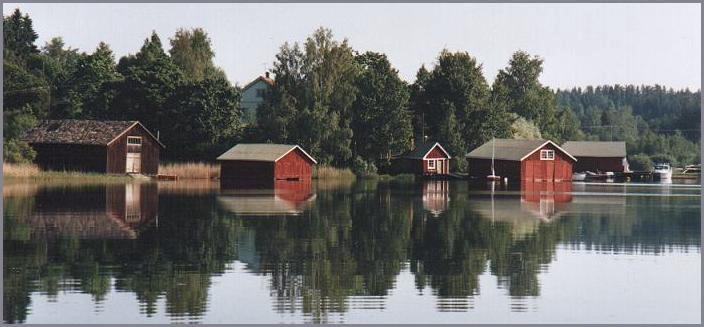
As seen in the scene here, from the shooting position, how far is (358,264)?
86.4 feet

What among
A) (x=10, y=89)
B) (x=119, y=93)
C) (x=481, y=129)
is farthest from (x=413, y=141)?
(x=10, y=89)

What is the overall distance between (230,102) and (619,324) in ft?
228

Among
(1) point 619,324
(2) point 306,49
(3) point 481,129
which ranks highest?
(2) point 306,49

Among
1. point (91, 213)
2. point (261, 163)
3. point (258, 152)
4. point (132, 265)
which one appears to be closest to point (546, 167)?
point (261, 163)

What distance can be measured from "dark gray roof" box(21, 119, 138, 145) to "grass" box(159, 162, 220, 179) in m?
5.28

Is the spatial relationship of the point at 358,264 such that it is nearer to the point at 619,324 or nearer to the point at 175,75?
the point at 619,324

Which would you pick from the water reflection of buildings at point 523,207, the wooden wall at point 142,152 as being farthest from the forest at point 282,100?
the water reflection of buildings at point 523,207

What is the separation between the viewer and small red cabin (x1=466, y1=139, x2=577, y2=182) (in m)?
89.9

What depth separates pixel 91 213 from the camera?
40.7 m

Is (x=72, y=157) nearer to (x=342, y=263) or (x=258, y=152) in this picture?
(x=258, y=152)

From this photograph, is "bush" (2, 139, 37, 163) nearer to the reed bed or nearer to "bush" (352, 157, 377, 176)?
the reed bed

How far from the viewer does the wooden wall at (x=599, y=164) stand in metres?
112

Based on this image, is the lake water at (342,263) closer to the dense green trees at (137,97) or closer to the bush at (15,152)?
→ the bush at (15,152)

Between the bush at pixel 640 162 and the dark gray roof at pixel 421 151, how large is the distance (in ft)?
115
